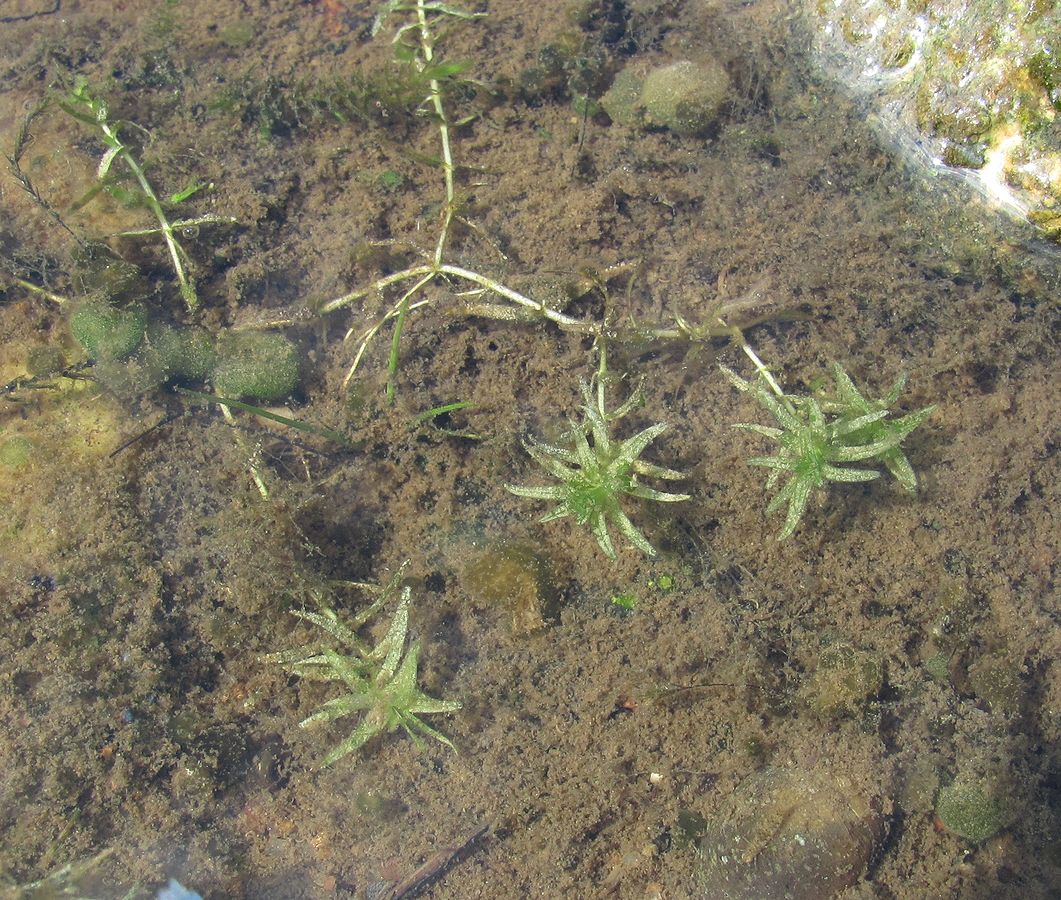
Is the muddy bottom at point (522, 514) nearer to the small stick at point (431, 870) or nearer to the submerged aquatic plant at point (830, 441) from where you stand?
the small stick at point (431, 870)

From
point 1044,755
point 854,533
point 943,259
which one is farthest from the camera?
point 943,259

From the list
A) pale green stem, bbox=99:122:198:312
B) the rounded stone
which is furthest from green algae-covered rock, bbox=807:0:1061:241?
pale green stem, bbox=99:122:198:312

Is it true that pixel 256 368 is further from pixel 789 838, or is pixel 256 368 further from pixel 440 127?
pixel 789 838

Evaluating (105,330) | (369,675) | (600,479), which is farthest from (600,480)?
(105,330)

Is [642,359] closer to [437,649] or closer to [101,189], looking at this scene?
[437,649]

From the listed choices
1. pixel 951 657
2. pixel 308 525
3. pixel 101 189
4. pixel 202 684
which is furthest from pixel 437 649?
pixel 101 189

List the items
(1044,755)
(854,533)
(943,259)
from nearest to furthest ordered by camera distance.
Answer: (1044,755) → (854,533) → (943,259)
